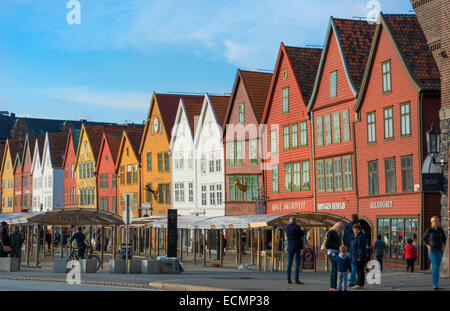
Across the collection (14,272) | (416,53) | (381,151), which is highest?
(416,53)

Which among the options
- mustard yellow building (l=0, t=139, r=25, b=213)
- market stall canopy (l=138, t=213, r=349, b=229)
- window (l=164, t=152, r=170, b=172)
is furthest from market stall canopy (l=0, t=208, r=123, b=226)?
mustard yellow building (l=0, t=139, r=25, b=213)

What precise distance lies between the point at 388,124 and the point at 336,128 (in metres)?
5.78

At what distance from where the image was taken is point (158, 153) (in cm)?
7019

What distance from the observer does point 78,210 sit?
3838 centimetres

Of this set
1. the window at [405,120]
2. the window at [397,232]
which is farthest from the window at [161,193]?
the window at [405,120]

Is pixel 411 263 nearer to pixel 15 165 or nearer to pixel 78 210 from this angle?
pixel 78 210

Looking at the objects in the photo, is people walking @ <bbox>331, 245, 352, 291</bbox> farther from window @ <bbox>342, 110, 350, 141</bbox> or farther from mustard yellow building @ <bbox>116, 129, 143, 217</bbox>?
mustard yellow building @ <bbox>116, 129, 143, 217</bbox>

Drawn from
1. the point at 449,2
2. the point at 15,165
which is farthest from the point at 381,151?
the point at 15,165

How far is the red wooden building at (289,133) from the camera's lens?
157 feet

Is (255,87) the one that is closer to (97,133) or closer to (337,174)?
(337,174)

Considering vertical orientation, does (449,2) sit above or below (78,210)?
above

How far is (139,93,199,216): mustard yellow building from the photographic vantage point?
68.8m

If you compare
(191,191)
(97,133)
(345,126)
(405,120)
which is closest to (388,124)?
(405,120)
